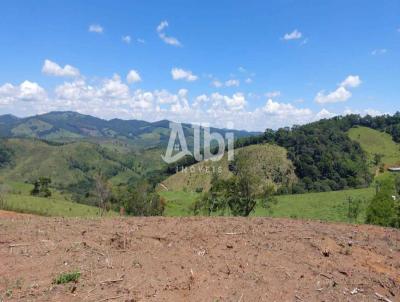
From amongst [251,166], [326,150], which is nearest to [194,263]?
[251,166]

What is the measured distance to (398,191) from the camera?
6312 centimetres

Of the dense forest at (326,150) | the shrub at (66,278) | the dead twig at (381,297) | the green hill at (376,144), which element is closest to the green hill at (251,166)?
the dense forest at (326,150)

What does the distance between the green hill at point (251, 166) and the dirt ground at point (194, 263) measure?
94576 millimetres

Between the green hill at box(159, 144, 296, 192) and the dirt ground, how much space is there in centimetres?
9458

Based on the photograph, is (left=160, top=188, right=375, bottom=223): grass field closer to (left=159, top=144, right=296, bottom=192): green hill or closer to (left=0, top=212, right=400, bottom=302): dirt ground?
(left=159, top=144, right=296, bottom=192): green hill

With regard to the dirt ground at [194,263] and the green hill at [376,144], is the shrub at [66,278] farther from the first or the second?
the green hill at [376,144]

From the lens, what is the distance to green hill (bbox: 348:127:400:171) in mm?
120938

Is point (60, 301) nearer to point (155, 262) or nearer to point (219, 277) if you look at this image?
point (155, 262)

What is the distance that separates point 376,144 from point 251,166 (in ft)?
177

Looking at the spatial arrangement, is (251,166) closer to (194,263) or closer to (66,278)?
(194,263)

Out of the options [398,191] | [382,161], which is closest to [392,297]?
[398,191]

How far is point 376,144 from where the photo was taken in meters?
133

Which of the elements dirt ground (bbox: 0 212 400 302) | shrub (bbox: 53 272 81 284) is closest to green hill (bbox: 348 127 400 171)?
dirt ground (bbox: 0 212 400 302)

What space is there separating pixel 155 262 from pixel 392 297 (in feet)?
16.1
